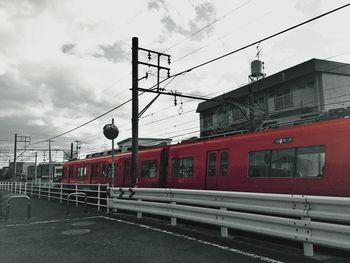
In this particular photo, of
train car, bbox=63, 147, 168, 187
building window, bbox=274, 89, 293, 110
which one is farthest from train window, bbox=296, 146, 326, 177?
building window, bbox=274, 89, 293, 110

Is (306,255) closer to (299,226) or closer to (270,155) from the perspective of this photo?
(299,226)

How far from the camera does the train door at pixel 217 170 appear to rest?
36.4 feet

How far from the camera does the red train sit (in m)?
7.82

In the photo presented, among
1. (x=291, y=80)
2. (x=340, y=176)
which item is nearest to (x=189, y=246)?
(x=340, y=176)

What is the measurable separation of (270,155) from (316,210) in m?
4.50

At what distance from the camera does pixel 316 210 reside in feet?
16.7

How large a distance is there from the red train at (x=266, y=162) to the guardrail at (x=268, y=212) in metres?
2.15

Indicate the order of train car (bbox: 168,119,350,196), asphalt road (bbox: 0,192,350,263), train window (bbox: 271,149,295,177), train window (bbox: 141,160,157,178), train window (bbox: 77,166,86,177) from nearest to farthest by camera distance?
asphalt road (bbox: 0,192,350,263), train car (bbox: 168,119,350,196), train window (bbox: 271,149,295,177), train window (bbox: 141,160,157,178), train window (bbox: 77,166,86,177)

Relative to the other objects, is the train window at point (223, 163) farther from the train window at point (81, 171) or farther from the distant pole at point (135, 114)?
the train window at point (81, 171)

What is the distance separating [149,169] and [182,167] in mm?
2786

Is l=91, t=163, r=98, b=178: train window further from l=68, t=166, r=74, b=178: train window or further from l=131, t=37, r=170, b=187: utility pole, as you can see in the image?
l=131, t=37, r=170, b=187: utility pole

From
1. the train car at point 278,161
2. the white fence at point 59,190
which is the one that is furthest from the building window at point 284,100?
the white fence at point 59,190

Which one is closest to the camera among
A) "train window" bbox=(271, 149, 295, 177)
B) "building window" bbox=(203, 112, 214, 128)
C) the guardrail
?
the guardrail

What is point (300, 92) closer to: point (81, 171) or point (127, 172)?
point (127, 172)
